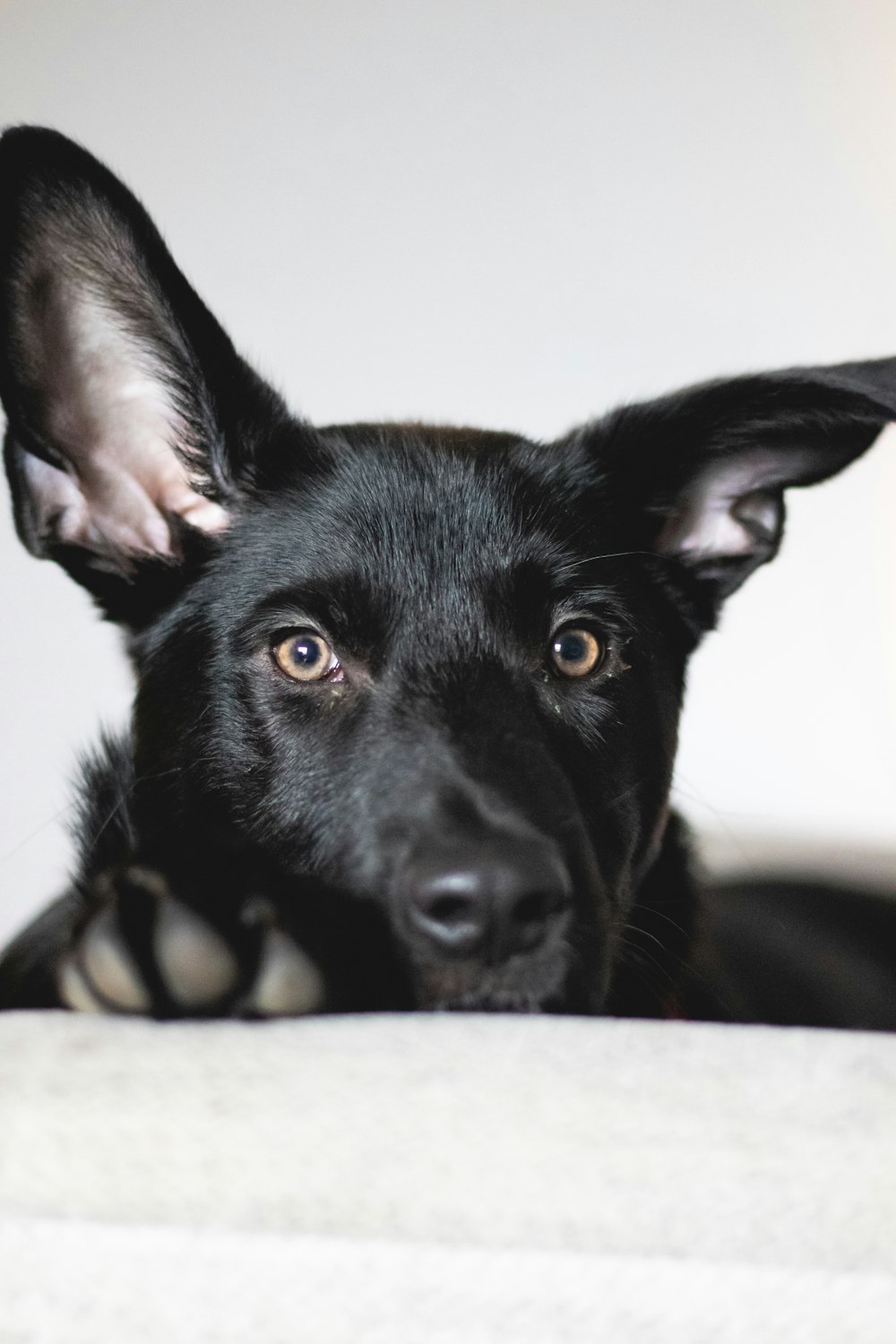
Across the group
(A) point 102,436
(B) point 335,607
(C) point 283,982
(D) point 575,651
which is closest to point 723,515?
(D) point 575,651

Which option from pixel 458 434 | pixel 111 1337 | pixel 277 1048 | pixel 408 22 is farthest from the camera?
pixel 408 22

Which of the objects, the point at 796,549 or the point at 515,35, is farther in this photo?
the point at 796,549

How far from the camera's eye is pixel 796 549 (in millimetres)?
2846

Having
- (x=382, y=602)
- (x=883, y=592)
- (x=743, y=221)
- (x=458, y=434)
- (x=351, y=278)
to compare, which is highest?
(x=743, y=221)

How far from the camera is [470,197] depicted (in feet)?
8.75

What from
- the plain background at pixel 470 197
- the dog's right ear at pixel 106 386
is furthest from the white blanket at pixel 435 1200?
the plain background at pixel 470 197

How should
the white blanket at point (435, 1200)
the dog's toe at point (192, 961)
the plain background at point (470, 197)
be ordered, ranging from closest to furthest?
the white blanket at point (435, 1200) < the dog's toe at point (192, 961) < the plain background at point (470, 197)

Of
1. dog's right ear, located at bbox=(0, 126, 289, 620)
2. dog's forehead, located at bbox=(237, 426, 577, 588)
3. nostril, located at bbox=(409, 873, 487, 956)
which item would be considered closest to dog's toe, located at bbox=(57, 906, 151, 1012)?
nostril, located at bbox=(409, 873, 487, 956)

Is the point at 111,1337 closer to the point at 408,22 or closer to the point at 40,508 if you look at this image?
the point at 40,508

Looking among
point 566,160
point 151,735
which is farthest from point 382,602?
point 566,160

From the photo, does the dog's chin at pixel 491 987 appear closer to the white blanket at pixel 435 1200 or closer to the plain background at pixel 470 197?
the white blanket at pixel 435 1200

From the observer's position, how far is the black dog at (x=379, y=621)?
96 centimetres

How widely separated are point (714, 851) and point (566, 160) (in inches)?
74.0

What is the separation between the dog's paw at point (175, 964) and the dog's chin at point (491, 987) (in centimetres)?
14
